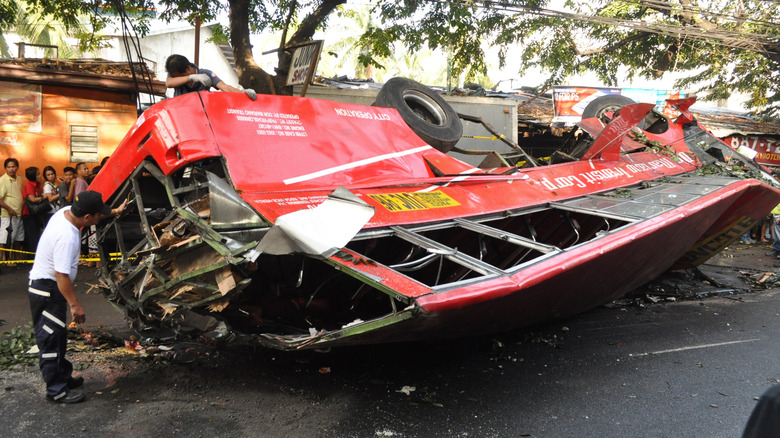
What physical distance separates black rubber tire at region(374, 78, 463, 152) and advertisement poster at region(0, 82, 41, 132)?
7.22 meters

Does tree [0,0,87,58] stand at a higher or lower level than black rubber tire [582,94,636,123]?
higher

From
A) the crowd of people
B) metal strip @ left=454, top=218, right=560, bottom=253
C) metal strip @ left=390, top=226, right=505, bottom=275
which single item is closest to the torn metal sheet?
metal strip @ left=390, top=226, right=505, bottom=275

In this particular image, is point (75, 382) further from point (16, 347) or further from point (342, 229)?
point (342, 229)

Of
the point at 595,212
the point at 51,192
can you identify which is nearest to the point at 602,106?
the point at 595,212

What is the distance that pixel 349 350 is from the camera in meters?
4.58

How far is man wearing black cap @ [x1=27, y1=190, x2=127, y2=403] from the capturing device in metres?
3.56

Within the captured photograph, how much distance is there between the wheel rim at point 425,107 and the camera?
605 cm

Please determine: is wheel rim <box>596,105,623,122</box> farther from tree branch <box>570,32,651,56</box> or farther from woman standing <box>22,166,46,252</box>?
woman standing <box>22,166,46,252</box>

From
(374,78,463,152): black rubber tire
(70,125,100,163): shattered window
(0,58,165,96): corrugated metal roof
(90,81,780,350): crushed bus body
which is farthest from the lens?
(70,125,100,163): shattered window

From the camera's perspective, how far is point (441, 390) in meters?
3.78

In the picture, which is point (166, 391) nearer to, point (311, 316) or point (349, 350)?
point (311, 316)

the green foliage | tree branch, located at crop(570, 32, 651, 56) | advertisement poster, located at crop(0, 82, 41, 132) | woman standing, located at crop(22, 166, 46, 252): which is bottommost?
the green foliage

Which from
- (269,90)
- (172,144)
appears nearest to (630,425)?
(172,144)

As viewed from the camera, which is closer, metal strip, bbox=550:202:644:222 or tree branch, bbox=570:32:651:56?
metal strip, bbox=550:202:644:222
